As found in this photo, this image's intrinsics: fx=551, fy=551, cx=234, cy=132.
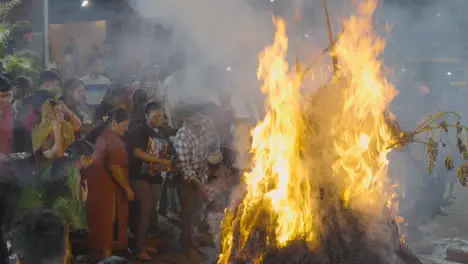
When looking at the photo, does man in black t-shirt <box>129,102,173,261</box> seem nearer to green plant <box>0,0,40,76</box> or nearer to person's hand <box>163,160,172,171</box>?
person's hand <box>163,160,172,171</box>

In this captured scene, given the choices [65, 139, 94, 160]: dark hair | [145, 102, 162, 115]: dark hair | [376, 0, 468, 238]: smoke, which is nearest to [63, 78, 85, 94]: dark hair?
[145, 102, 162, 115]: dark hair

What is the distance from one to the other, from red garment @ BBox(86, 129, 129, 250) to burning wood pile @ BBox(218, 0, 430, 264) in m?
2.00

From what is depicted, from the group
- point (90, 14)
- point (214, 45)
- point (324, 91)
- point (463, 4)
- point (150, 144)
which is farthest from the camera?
point (463, 4)

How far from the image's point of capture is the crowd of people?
5625 millimetres

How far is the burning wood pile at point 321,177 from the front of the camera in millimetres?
4531

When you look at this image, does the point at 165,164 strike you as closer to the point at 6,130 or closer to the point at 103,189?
the point at 103,189

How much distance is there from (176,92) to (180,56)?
830mm

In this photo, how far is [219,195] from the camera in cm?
799

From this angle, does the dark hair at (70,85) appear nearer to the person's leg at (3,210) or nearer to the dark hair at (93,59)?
the person's leg at (3,210)

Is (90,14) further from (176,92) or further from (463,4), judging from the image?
(463,4)

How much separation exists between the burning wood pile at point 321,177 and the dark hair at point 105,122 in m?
2.18

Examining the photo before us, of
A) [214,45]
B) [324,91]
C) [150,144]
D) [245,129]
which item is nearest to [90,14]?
[214,45]

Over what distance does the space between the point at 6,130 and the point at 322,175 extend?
3184 millimetres

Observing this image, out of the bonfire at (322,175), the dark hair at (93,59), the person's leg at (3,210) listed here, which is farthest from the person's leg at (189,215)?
the dark hair at (93,59)
